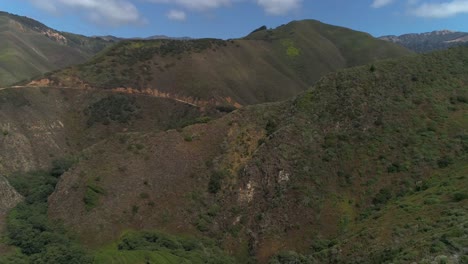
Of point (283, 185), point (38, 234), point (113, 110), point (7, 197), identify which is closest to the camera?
point (38, 234)

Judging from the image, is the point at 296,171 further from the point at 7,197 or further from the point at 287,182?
the point at 7,197

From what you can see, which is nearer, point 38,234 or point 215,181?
point 38,234

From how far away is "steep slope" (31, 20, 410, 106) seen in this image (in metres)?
101

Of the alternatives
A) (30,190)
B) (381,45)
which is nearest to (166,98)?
(30,190)

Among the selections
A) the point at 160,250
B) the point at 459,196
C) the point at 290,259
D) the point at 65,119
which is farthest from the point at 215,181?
the point at 65,119

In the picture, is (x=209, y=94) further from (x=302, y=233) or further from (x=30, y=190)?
(x=302, y=233)

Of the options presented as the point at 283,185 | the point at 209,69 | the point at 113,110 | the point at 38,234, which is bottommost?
the point at 38,234

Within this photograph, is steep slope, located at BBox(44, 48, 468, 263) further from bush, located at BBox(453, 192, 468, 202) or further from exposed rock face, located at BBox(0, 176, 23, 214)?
exposed rock face, located at BBox(0, 176, 23, 214)

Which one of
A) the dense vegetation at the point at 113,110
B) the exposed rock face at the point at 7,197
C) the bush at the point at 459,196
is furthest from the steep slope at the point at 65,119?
the bush at the point at 459,196

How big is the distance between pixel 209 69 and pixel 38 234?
8162 cm

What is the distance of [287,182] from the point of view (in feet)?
146

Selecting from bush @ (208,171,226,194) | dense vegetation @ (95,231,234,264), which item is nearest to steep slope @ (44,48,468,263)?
bush @ (208,171,226,194)

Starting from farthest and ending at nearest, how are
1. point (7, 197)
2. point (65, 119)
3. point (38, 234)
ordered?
point (65, 119)
point (7, 197)
point (38, 234)

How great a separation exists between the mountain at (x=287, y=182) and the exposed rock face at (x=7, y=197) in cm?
157
